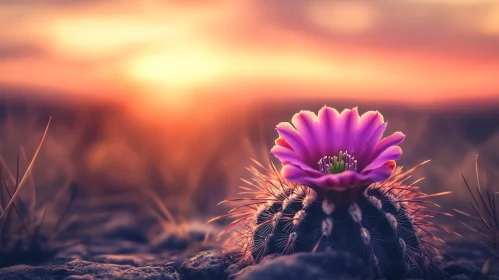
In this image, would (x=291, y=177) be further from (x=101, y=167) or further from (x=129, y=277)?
(x=101, y=167)

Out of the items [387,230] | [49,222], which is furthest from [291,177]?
[49,222]

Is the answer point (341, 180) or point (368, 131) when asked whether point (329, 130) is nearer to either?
point (368, 131)

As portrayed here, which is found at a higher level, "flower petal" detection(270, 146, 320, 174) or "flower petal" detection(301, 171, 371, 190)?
"flower petal" detection(270, 146, 320, 174)

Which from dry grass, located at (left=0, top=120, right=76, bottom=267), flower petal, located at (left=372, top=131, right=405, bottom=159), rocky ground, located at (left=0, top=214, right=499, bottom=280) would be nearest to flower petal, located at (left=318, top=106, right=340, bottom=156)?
flower petal, located at (left=372, top=131, right=405, bottom=159)

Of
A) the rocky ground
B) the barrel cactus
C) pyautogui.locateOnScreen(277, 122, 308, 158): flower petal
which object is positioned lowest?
the rocky ground

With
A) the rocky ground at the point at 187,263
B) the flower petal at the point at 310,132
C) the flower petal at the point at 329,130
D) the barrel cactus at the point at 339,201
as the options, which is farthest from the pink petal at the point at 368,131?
the rocky ground at the point at 187,263

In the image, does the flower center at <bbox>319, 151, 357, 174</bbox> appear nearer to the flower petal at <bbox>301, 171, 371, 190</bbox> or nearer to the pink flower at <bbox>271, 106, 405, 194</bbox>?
the pink flower at <bbox>271, 106, 405, 194</bbox>

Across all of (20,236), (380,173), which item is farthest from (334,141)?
(20,236)

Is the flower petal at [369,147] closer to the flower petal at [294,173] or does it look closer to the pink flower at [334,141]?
the pink flower at [334,141]
